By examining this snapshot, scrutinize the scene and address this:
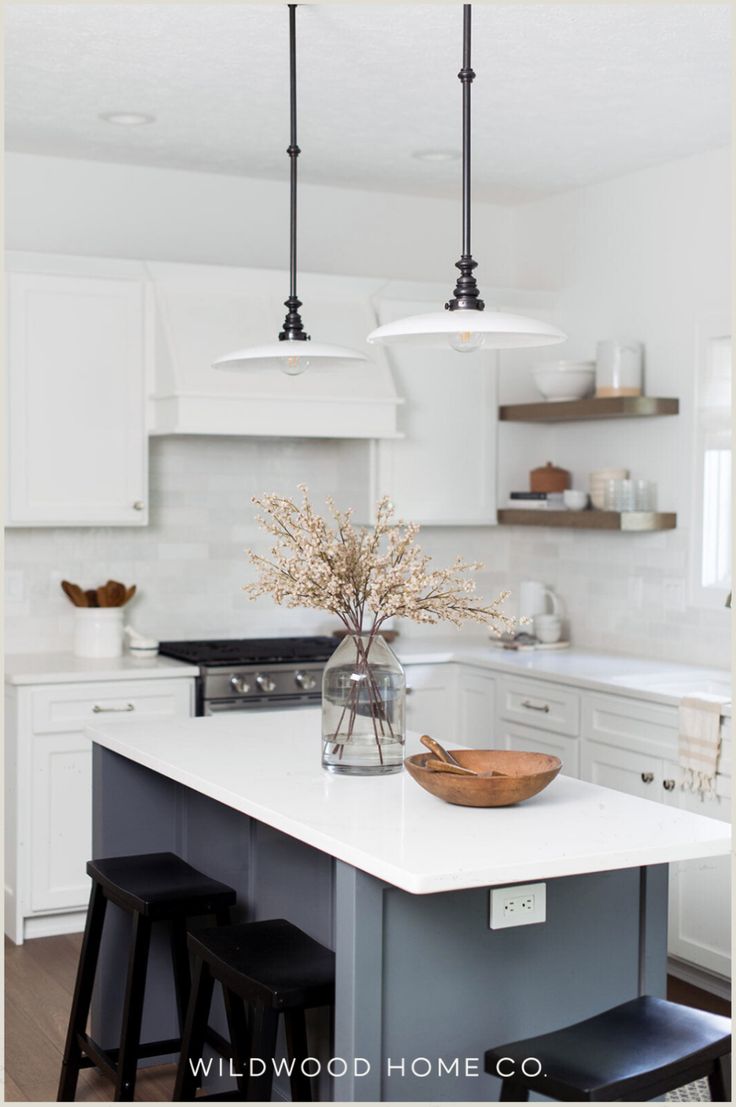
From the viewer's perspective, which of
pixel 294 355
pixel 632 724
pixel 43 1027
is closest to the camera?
pixel 294 355

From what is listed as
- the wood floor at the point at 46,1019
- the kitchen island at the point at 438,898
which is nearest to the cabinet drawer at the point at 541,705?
the wood floor at the point at 46,1019

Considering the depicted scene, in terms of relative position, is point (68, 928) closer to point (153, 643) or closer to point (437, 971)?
point (153, 643)

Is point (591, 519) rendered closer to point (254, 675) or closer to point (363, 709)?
point (254, 675)

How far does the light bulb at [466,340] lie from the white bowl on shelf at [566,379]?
2811 mm

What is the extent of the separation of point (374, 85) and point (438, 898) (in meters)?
2.82

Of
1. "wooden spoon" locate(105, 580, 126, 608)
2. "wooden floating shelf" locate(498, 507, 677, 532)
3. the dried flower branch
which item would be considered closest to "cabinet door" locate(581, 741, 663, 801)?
"wooden floating shelf" locate(498, 507, 677, 532)

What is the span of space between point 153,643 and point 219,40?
241 centimetres

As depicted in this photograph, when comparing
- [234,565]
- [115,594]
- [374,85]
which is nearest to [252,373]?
[234,565]

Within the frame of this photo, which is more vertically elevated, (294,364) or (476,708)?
(294,364)

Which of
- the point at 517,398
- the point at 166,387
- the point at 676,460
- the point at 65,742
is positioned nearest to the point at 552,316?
the point at 517,398

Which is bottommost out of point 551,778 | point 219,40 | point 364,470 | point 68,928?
point 68,928

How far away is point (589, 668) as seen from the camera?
530 centimetres

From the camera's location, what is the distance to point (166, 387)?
17.7 feet

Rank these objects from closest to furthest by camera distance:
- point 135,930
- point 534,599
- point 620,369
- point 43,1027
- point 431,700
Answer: point 135,930 → point 43,1027 → point 620,369 → point 431,700 → point 534,599
